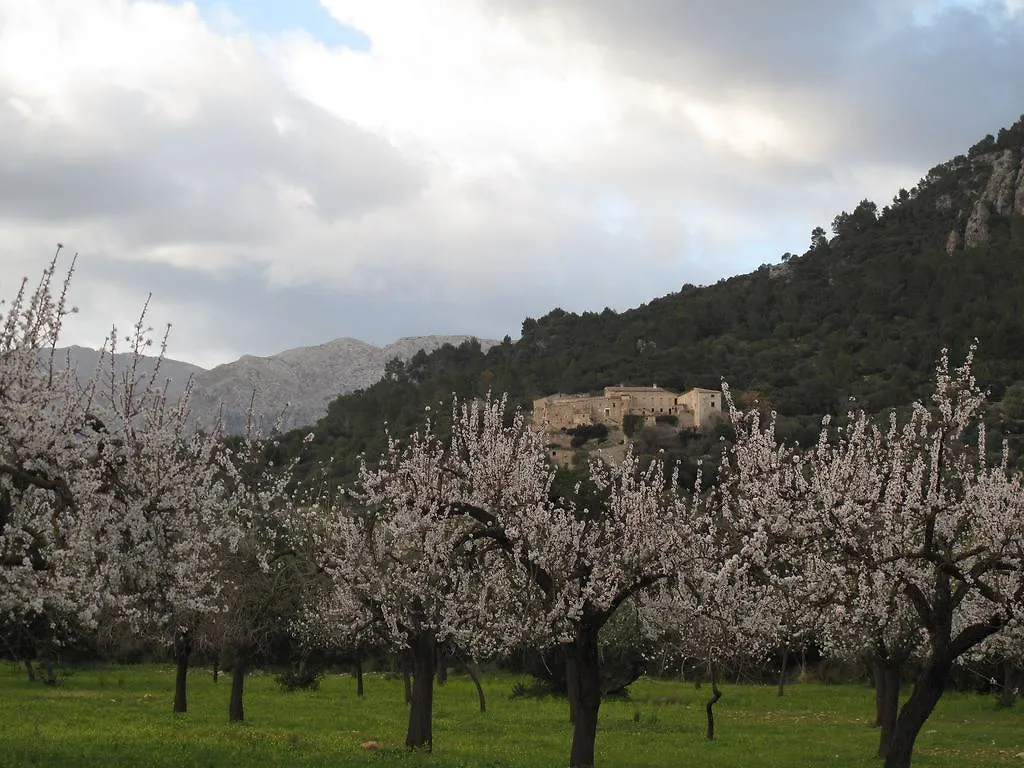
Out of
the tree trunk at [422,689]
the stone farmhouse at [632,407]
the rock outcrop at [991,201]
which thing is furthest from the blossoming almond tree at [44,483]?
the rock outcrop at [991,201]

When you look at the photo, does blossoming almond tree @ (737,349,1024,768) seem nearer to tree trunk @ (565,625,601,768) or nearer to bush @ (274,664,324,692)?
tree trunk @ (565,625,601,768)

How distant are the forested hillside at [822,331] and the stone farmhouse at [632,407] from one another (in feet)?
14.6

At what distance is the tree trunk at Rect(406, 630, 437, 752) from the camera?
76.9 feet

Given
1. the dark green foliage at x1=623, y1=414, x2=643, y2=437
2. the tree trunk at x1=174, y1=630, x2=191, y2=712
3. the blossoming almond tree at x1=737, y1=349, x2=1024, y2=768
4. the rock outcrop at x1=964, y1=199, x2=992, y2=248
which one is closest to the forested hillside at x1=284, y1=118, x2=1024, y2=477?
the rock outcrop at x1=964, y1=199, x2=992, y2=248

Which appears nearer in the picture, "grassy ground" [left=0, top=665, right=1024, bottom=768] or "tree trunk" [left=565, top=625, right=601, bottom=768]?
"tree trunk" [left=565, top=625, right=601, bottom=768]

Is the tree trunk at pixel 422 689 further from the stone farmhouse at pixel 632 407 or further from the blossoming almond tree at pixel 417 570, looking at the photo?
the stone farmhouse at pixel 632 407

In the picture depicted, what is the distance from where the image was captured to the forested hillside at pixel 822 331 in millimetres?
113312

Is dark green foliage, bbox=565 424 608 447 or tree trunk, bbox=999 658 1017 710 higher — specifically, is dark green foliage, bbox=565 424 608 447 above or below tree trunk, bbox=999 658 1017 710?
above

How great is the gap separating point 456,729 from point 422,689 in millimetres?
9288

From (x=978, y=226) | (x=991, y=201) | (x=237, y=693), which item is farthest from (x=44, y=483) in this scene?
(x=991, y=201)

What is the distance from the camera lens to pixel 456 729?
107 feet

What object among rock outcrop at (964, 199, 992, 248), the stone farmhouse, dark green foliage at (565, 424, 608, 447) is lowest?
dark green foliage at (565, 424, 608, 447)

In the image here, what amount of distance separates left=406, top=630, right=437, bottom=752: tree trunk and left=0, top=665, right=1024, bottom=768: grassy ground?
533 mm

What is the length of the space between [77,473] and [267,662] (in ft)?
162
